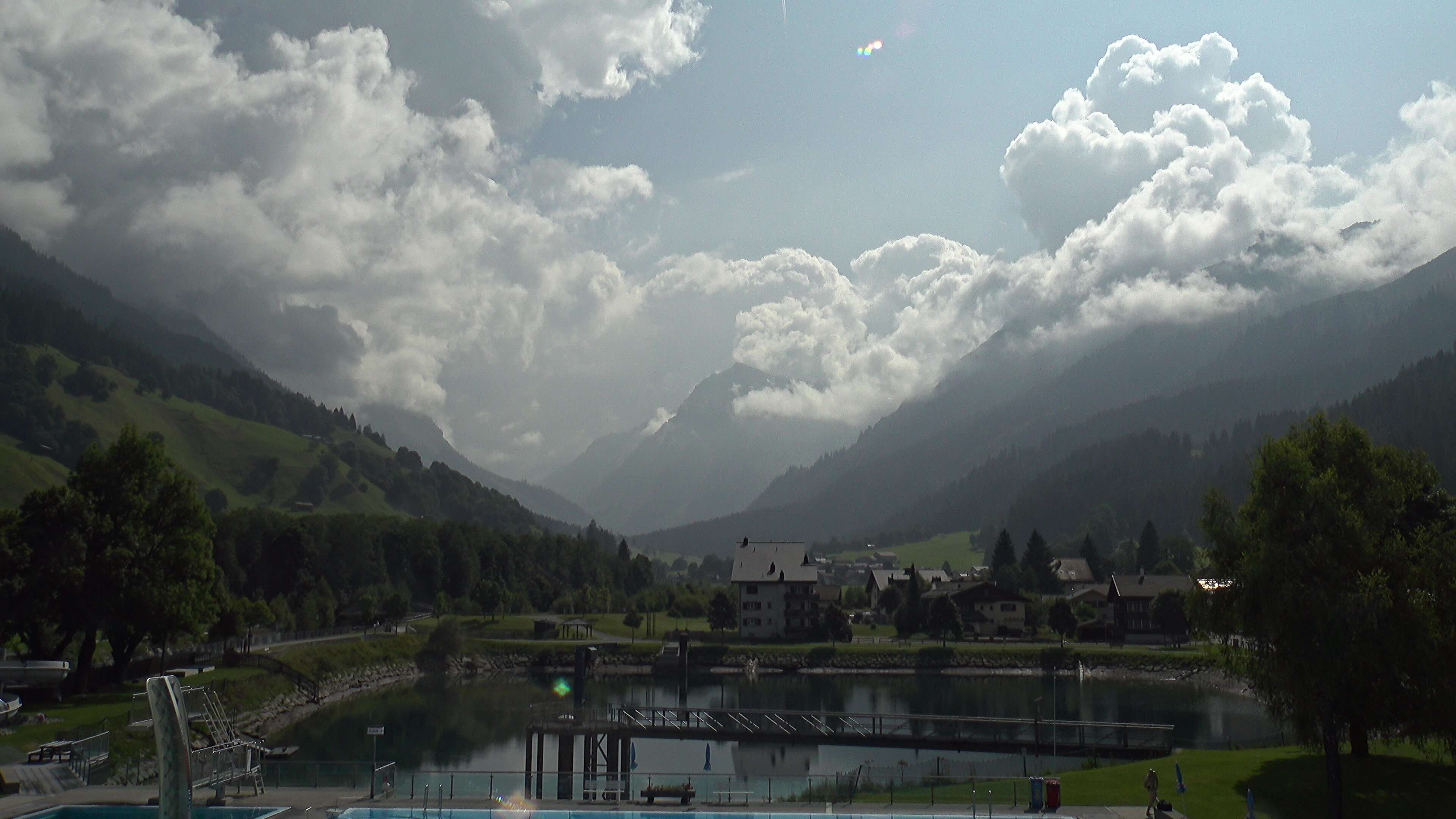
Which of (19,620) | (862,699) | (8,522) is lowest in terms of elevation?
(862,699)

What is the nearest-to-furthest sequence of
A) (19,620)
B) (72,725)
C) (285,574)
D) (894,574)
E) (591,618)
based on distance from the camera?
(72,725), (19,620), (285,574), (591,618), (894,574)

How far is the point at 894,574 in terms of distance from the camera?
181000 millimetres

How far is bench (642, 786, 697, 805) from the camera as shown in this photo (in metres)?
33.2

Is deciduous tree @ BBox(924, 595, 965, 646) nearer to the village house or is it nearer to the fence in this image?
the village house

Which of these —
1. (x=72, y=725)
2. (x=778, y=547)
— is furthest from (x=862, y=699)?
(x=72, y=725)

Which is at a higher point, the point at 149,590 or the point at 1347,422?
the point at 1347,422

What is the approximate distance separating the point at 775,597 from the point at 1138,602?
144 ft

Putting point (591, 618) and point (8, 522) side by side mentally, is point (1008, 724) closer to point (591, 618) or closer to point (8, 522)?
point (8, 522)

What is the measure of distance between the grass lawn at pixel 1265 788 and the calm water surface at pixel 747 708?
9651 mm

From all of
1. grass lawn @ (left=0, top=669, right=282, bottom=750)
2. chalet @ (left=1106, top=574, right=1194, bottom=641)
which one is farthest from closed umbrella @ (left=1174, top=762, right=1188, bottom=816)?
chalet @ (left=1106, top=574, right=1194, bottom=641)

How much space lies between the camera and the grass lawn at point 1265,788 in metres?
32.5

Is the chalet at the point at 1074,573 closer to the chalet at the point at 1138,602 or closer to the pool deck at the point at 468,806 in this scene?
the chalet at the point at 1138,602

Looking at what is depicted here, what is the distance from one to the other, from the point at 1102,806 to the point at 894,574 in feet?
496

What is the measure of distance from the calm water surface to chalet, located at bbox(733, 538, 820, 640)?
64.8 ft
